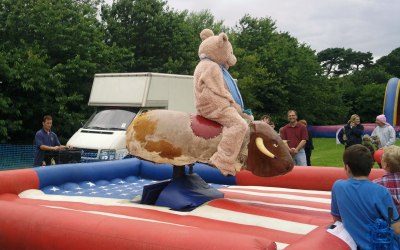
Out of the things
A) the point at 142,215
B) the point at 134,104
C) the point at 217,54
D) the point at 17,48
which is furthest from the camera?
the point at 17,48

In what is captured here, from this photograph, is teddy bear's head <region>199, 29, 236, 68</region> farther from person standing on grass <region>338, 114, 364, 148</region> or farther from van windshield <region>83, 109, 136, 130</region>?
van windshield <region>83, 109, 136, 130</region>

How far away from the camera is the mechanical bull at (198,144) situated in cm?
459

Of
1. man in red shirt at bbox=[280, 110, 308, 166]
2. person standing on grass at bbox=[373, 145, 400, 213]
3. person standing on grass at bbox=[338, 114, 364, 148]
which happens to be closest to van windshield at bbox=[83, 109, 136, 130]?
man in red shirt at bbox=[280, 110, 308, 166]

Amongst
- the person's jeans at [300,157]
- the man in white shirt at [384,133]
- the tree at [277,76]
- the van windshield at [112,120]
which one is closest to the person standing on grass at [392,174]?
the person's jeans at [300,157]

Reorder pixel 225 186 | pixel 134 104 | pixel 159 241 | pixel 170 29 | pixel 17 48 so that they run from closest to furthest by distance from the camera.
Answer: pixel 159 241, pixel 225 186, pixel 134 104, pixel 17 48, pixel 170 29

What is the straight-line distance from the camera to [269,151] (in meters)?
4.63

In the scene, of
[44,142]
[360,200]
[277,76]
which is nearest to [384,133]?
[44,142]

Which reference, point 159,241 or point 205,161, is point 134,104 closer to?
point 205,161

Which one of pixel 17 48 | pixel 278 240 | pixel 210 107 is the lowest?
pixel 278 240

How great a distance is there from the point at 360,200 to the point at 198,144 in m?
1.83

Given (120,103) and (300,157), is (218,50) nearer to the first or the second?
(300,157)

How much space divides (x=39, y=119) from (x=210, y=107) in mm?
11565

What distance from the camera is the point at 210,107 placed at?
15.1 feet

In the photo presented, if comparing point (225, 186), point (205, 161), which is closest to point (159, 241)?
point (205, 161)
